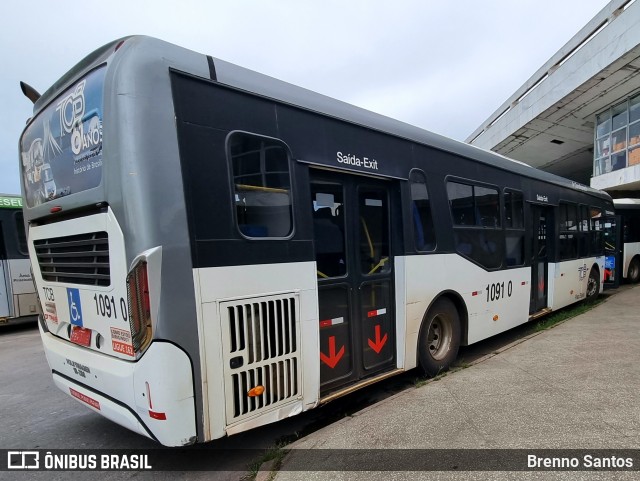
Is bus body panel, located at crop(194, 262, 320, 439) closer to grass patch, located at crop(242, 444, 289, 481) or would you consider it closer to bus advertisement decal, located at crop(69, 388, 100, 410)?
grass patch, located at crop(242, 444, 289, 481)

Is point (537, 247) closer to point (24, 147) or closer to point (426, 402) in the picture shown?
point (426, 402)

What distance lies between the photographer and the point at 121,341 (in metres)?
2.72

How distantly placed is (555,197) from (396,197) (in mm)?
5203

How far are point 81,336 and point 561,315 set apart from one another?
8.93m

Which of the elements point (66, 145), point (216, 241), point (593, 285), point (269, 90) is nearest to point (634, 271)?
point (593, 285)

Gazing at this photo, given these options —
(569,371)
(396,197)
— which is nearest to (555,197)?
(569,371)

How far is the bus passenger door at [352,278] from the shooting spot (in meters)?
3.62

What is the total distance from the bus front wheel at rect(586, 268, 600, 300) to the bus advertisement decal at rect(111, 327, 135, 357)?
10.6m

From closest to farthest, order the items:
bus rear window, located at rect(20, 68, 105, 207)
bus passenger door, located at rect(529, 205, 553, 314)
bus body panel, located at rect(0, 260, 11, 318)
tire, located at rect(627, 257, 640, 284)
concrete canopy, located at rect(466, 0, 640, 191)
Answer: bus rear window, located at rect(20, 68, 105, 207) → bus passenger door, located at rect(529, 205, 553, 314) → bus body panel, located at rect(0, 260, 11, 318) → concrete canopy, located at rect(466, 0, 640, 191) → tire, located at rect(627, 257, 640, 284)

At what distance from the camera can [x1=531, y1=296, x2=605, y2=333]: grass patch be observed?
7.53 m

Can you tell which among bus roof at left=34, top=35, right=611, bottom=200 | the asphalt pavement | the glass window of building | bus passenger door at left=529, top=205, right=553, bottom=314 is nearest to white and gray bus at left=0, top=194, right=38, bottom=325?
bus roof at left=34, top=35, right=611, bottom=200

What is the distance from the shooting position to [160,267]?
247 centimetres

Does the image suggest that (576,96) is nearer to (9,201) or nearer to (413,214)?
(413,214)

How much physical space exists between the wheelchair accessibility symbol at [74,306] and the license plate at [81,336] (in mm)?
51
